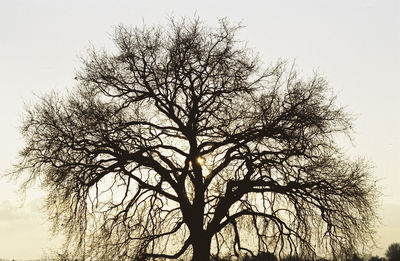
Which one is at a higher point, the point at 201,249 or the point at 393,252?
the point at 393,252

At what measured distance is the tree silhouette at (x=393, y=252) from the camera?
23.0 m

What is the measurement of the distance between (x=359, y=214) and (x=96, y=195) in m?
8.22

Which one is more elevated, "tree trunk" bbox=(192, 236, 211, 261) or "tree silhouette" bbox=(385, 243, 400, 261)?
"tree silhouette" bbox=(385, 243, 400, 261)

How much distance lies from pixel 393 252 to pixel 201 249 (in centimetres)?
1323

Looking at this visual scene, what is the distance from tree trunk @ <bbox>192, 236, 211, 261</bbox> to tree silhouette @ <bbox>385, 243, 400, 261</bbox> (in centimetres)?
1215

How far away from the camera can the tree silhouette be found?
23016 millimetres

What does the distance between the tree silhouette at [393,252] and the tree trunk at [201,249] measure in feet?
39.9

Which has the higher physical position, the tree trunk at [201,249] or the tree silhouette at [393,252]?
the tree silhouette at [393,252]

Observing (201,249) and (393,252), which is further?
(393,252)

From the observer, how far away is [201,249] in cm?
1471

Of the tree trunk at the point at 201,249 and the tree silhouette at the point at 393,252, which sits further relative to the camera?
the tree silhouette at the point at 393,252

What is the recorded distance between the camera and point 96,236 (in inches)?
583

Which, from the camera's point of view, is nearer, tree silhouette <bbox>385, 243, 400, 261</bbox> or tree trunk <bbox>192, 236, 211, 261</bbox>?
tree trunk <bbox>192, 236, 211, 261</bbox>

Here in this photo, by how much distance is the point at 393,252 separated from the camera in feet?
77.9
